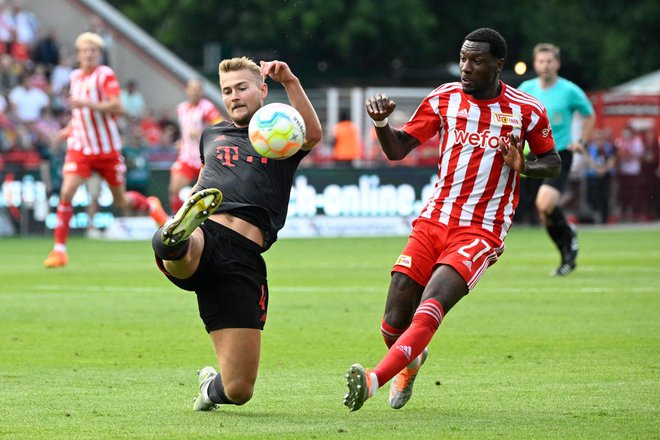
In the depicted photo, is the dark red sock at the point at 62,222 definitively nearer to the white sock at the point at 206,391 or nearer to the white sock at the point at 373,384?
the white sock at the point at 206,391

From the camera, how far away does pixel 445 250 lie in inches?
306

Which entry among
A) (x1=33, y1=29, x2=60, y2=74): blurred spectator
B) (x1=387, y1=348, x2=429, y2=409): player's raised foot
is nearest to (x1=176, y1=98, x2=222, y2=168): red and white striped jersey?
(x1=33, y1=29, x2=60, y2=74): blurred spectator

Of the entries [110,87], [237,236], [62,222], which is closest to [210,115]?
[110,87]

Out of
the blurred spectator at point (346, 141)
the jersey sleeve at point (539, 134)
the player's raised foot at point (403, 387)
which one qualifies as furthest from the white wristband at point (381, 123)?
the blurred spectator at point (346, 141)

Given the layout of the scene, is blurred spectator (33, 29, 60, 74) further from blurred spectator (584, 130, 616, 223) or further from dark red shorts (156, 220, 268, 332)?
dark red shorts (156, 220, 268, 332)

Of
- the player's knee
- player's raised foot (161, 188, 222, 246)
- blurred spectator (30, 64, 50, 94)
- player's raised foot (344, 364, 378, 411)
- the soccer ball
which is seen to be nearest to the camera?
player's raised foot (344, 364, 378, 411)

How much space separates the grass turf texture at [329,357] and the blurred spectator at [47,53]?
12291 mm

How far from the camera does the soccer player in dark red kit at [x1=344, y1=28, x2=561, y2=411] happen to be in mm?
7719

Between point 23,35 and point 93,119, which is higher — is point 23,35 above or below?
above

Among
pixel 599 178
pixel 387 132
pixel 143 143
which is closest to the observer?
pixel 387 132

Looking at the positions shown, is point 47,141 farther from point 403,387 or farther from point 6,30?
point 403,387

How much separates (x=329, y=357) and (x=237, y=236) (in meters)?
2.56

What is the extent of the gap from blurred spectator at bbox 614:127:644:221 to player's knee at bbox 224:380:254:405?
82.7 ft

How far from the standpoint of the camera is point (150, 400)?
7.84 m
